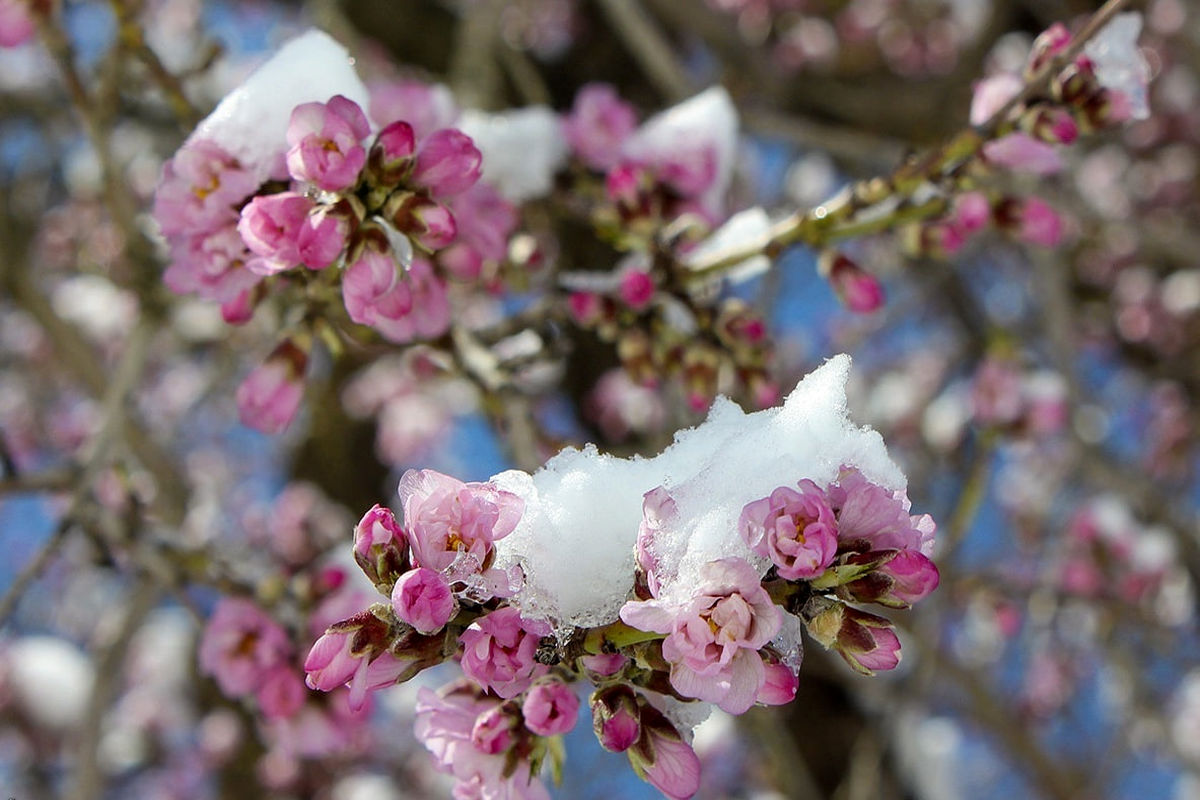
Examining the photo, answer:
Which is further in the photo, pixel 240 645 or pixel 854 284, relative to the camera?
pixel 240 645

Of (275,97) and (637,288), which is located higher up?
(275,97)

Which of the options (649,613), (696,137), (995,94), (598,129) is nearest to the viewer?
(649,613)

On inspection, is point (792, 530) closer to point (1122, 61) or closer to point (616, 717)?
point (616, 717)

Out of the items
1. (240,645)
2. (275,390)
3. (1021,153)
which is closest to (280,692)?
(240,645)

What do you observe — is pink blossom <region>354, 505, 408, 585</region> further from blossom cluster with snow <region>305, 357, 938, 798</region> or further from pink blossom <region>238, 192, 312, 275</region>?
pink blossom <region>238, 192, 312, 275</region>

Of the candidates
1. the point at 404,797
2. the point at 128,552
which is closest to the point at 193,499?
the point at 128,552

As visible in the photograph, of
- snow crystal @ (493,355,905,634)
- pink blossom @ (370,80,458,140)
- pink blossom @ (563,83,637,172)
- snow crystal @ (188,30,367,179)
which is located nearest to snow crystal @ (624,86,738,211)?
pink blossom @ (563,83,637,172)

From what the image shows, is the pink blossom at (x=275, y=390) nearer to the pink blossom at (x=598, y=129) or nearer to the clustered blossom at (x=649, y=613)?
the clustered blossom at (x=649, y=613)
